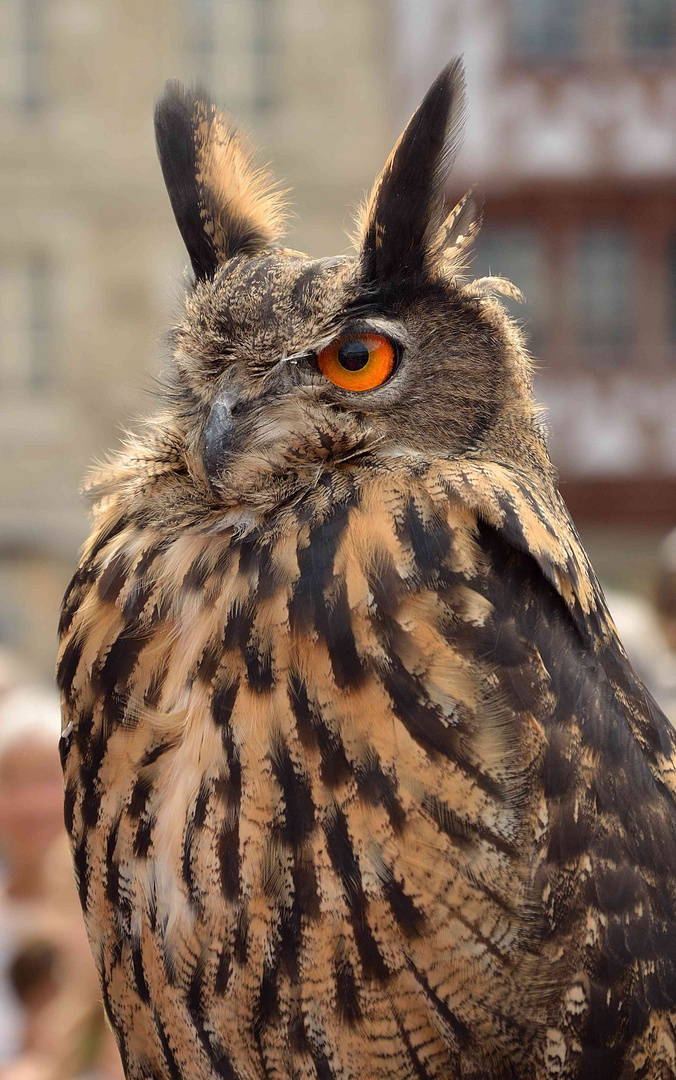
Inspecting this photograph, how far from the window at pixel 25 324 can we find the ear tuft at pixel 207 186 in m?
11.7

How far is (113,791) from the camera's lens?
52.8 inches

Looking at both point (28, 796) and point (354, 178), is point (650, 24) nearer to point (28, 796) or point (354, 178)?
point (354, 178)

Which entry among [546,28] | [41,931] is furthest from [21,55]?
[41,931]

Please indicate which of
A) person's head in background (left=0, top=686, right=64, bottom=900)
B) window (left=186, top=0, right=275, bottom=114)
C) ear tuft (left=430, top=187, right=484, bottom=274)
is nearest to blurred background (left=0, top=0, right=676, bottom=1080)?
window (left=186, top=0, right=275, bottom=114)

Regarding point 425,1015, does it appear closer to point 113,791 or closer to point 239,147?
point 113,791

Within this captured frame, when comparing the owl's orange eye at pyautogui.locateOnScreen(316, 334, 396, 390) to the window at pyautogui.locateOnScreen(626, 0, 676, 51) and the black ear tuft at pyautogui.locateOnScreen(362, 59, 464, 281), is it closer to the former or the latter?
the black ear tuft at pyautogui.locateOnScreen(362, 59, 464, 281)

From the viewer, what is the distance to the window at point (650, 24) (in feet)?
39.3

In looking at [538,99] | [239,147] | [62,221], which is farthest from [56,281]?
[239,147]

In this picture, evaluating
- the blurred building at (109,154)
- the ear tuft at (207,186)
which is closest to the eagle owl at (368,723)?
the ear tuft at (207,186)

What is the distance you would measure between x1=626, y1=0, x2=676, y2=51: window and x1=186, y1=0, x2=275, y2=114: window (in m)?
3.85

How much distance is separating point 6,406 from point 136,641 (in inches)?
471

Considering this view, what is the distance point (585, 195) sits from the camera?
11.8m

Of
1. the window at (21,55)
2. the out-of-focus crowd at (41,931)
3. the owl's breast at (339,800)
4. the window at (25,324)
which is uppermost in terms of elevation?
the window at (21,55)

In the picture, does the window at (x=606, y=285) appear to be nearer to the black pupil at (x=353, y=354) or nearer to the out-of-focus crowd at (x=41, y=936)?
the out-of-focus crowd at (x=41, y=936)
